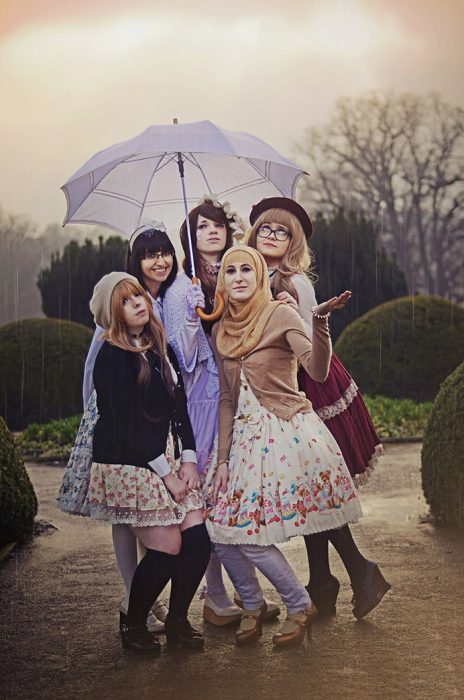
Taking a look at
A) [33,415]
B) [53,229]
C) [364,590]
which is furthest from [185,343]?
[53,229]

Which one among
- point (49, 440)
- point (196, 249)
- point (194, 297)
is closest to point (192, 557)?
point (194, 297)

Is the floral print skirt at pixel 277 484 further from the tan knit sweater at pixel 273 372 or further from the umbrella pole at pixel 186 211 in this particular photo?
the umbrella pole at pixel 186 211

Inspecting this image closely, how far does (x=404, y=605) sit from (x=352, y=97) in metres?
16.2

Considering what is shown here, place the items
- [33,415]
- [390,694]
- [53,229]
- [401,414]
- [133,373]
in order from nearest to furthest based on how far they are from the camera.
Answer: [390,694]
[133,373]
[401,414]
[33,415]
[53,229]

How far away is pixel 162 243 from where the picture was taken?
3557mm

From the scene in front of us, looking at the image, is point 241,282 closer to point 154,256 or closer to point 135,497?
point 154,256

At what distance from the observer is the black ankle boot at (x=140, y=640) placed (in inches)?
131

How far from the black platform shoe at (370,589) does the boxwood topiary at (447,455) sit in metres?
1.63

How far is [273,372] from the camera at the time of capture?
3420 mm

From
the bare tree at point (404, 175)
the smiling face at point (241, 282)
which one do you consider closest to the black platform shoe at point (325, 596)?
the smiling face at point (241, 282)

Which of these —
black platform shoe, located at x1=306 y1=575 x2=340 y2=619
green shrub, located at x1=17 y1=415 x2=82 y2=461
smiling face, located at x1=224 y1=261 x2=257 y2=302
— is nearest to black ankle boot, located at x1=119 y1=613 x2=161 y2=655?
black platform shoe, located at x1=306 y1=575 x2=340 y2=619

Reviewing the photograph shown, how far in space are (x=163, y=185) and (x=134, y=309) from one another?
0.89 metres

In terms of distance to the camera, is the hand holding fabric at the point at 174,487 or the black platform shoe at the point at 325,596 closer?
the hand holding fabric at the point at 174,487

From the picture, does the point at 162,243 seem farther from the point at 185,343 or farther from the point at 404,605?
the point at 404,605
